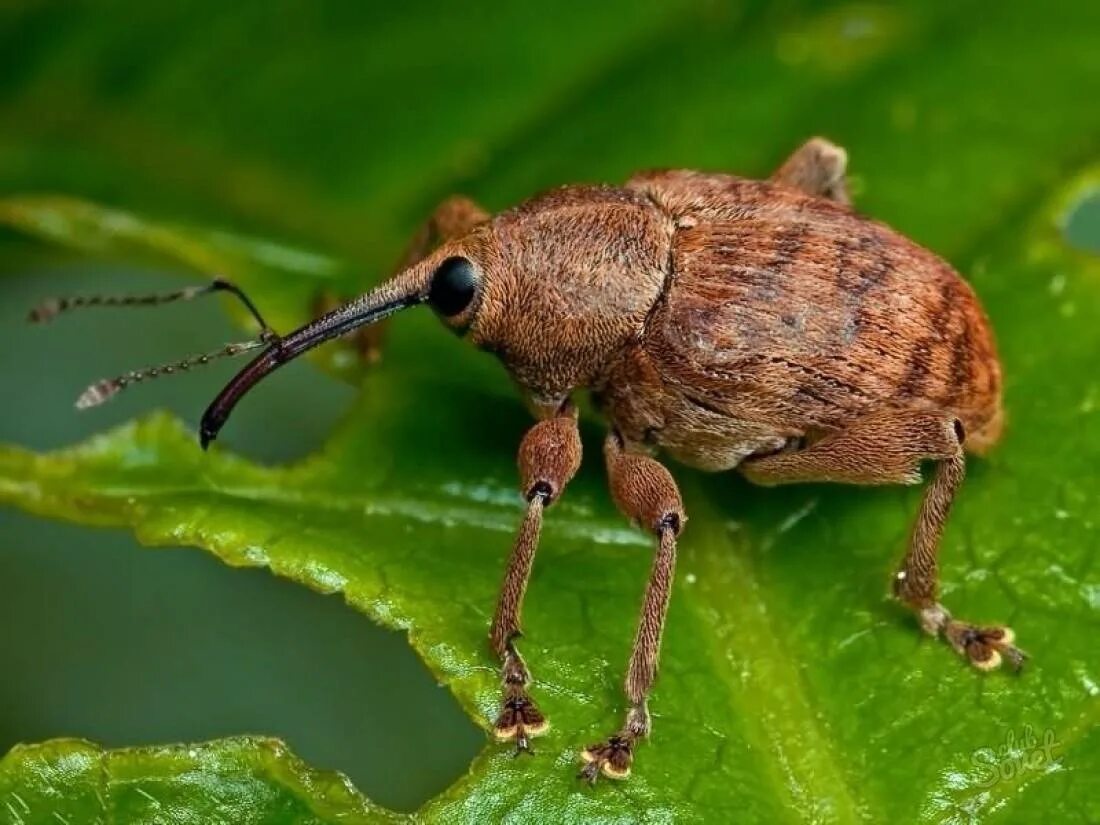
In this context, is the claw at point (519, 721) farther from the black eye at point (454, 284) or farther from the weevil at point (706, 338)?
the black eye at point (454, 284)

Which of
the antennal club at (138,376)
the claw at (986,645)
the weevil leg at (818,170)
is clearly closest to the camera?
the claw at (986,645)

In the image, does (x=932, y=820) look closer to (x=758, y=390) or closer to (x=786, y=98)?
(x=758, y=390)

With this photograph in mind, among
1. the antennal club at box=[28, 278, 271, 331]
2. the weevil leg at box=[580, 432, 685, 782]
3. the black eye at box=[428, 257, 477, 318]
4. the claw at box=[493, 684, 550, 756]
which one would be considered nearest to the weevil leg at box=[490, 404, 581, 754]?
the claw at box=[493, 684, 550, 756]

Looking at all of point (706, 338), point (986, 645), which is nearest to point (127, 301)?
point (706, 338)

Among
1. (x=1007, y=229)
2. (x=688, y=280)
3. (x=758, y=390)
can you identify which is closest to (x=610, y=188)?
(x=688, y=280)

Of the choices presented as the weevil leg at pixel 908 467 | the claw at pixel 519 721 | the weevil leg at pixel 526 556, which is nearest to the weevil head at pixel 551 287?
the weevil leg at pixel 526 556
